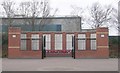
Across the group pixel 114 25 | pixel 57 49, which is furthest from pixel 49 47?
pixel 114 25

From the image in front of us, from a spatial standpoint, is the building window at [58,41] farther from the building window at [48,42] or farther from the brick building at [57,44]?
the building window at [48,42]

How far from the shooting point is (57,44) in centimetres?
3578

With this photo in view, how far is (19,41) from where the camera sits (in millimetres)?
32906

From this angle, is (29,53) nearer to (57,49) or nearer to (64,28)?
(57,49)

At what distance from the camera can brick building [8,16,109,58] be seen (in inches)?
1276

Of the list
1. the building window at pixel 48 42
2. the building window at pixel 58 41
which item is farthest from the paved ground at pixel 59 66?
the building window at pixel 58 41

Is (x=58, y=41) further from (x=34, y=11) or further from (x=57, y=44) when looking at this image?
(x=34, y=11)

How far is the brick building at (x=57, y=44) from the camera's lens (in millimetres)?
32406

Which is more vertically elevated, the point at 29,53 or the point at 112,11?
the point at 112,11

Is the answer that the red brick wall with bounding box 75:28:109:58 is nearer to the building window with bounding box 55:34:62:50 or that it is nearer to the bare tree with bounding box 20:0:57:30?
the building window with bounding box 55:34:62:50

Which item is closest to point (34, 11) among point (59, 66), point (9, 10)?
point (9, 10)

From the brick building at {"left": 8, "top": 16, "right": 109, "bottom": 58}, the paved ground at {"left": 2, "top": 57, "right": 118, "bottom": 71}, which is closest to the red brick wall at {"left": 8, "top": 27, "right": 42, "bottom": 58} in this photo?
the brick building at {"left": 8, "top": 16, "right": 109, "bottom": 58}

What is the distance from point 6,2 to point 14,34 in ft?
60.3

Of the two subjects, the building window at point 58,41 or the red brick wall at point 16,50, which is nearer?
the red brick wall at point 16,50
